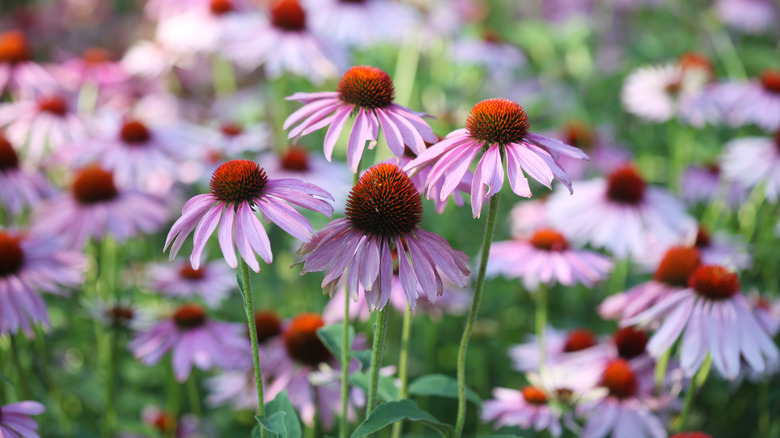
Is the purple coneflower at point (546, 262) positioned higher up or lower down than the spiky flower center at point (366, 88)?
lower down

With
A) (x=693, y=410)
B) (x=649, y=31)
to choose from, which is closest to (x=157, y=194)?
(x=693, y=410)

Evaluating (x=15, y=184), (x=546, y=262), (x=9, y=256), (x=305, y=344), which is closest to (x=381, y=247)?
(x=305, y=344)

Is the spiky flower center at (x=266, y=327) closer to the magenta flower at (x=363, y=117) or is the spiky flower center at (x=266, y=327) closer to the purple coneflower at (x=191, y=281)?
the purple coneflower at (x=191, y=281)

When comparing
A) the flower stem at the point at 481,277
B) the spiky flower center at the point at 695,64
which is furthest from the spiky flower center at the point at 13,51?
the spiky flower center at the point at 695,64

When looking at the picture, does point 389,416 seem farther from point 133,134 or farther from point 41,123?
point 41,123

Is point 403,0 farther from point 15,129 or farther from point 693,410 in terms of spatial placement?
point 693,410

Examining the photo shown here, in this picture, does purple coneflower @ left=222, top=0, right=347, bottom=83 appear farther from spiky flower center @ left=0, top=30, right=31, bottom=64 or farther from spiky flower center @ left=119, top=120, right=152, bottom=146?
spiky flower center @ left=0, top=30, right=31, bottom=64
